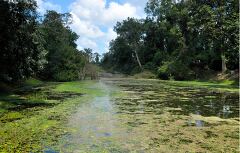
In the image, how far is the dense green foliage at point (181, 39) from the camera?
37688mm

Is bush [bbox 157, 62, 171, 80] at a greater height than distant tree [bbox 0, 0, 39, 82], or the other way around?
distant tree [bbox 0, 0, 39, 82]

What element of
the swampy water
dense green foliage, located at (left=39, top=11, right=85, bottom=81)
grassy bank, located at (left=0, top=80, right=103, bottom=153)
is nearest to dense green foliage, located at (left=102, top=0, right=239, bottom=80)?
dense green foliage, located at (left=39, top=11, right=85, bottom=81)

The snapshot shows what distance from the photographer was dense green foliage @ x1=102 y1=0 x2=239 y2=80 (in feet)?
124

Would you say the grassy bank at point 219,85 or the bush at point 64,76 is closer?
the grassy bank at point 219,85

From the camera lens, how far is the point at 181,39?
66562 mm

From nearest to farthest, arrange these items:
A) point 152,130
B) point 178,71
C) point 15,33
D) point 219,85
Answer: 1. point 152,130
2. point 15,33
3. point 219,85
4. point 178,71

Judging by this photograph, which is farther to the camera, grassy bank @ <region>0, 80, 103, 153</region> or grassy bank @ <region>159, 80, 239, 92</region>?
grassy bank @ <region>159, 80, 239, 92</region>

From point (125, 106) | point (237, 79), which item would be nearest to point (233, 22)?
point (237, 79)

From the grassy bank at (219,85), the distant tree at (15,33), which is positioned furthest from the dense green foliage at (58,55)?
the distant tree at (15,33)

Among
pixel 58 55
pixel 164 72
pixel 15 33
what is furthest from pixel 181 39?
pixel 15 33

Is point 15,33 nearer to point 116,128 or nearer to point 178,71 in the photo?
point 116,128

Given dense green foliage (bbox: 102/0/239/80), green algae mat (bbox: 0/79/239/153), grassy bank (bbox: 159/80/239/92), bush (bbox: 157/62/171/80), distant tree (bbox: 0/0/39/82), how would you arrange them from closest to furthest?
green algae mat (bbox: 0/79/239/153)
distant tree (bbox: 0/0/39/82)
grassy bank (bbox: 159/80/239/92)
dense green foliage (bbox: 102/0/239/80)
bush (bbox: 157/62/171/80)

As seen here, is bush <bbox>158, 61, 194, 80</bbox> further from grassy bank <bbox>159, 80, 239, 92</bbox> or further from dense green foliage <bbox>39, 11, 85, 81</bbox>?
dense green foliage <bbox>39, 11, 85, 81</bbox>

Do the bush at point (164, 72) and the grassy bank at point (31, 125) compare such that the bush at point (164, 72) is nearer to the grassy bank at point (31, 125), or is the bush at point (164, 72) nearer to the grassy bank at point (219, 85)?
the grassy bank at point (219, 85)
